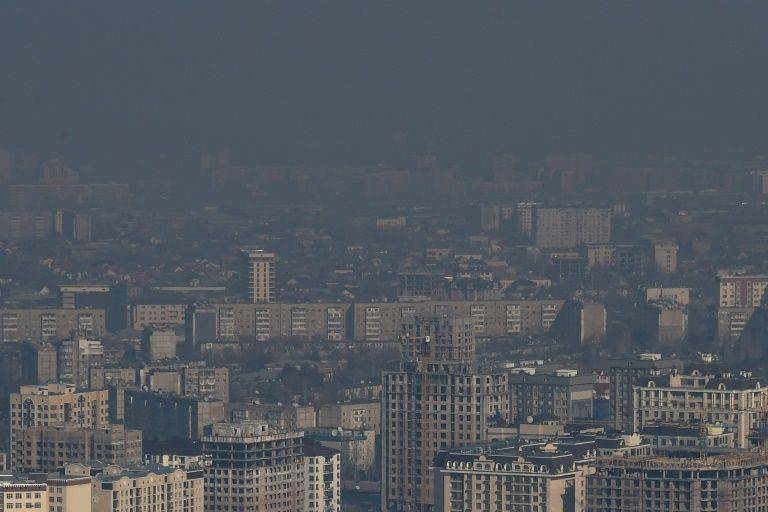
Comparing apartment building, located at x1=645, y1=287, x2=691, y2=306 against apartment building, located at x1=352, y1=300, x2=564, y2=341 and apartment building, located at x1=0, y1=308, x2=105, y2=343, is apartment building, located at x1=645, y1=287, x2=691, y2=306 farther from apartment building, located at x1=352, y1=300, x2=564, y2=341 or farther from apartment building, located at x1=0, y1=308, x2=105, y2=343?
apartment building, located at x1=0, y1=308, x2=105, y2=343

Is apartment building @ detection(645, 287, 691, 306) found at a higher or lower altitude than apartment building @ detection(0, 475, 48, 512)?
higher

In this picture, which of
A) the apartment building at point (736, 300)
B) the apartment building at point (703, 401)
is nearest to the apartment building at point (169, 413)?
the apartment building at point (703, 401)

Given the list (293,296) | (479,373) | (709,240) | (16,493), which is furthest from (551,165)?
(16,493)

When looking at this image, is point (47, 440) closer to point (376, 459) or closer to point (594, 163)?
point (376, 459)

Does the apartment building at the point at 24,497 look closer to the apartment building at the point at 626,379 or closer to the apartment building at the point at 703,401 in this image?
the apartment building at the point at 703,401

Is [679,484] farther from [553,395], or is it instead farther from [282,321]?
[282,321]

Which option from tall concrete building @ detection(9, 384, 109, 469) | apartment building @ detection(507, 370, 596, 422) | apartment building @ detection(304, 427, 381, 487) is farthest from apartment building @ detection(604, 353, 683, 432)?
tall concrete building @ detection(9, 384, 109, 469)

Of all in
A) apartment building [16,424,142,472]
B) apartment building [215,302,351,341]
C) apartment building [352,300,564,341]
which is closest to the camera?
apartment building [16,424,142,472]
